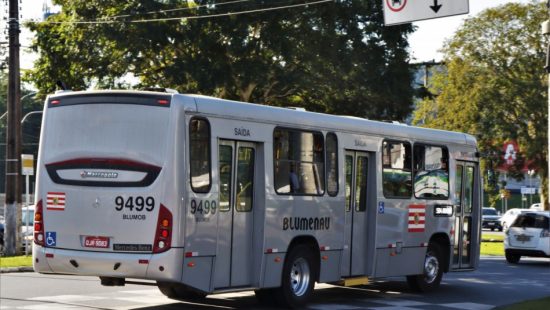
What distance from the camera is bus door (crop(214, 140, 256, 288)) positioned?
47.1 feet

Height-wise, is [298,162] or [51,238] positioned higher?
[298,162]

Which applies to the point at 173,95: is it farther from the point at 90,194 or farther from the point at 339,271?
the point at 339,271

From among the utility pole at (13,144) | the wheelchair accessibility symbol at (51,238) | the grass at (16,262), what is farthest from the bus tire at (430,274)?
the utility pole at (13,144)

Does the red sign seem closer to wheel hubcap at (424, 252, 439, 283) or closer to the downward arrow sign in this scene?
wheel hubcap at (424, 252, 439, 283)

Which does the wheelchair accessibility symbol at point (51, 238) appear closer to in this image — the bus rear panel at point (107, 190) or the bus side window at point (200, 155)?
the bus rear panel at point (107, 190)

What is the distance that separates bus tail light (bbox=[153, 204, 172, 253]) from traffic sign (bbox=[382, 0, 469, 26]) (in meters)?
5.43

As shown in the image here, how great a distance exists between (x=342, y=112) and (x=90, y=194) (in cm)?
2147

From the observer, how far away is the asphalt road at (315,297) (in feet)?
52.4

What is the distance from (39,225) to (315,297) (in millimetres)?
5559

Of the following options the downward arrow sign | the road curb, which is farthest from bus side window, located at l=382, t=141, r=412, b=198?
the road curb

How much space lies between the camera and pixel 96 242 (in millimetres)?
13734

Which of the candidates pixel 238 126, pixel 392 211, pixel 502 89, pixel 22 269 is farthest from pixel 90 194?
pixel 502 89

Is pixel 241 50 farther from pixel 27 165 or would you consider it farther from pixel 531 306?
pixel 531 306

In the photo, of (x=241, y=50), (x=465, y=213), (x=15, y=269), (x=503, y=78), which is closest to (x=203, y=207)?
(x=465, y=213)
